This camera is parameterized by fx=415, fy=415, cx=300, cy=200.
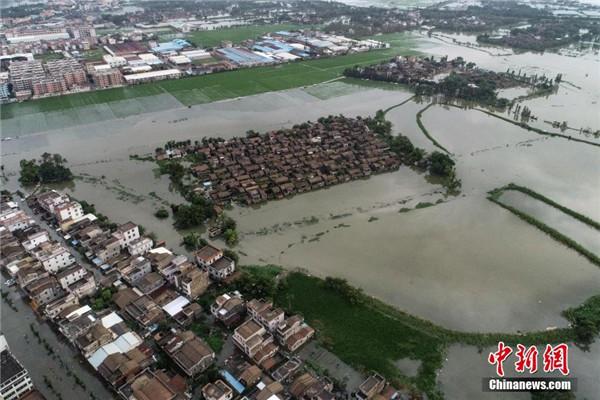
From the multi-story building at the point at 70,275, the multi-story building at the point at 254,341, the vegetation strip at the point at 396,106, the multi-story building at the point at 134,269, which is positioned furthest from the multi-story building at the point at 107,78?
the multi-story building at the point at 254,341

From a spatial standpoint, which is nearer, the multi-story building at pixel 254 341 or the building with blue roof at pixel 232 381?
the building with blue roof at pixel 232 381

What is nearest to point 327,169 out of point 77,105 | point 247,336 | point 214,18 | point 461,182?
point 461,182

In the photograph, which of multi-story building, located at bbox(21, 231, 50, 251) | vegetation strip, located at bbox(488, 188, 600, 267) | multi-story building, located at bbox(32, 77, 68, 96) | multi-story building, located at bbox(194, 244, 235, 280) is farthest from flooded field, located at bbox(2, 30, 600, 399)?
multi-story building, located at bbox(32, 77, 68, 96)

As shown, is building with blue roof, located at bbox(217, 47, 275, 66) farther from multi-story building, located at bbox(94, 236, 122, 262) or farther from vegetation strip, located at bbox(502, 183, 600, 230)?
multi-story building, located at bbox(94, 236, 122, 262)

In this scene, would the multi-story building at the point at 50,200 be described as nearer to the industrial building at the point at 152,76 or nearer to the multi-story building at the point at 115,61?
the industrial building at the point at 152,76

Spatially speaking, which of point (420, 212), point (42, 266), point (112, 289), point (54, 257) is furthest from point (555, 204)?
point (42, 266)
